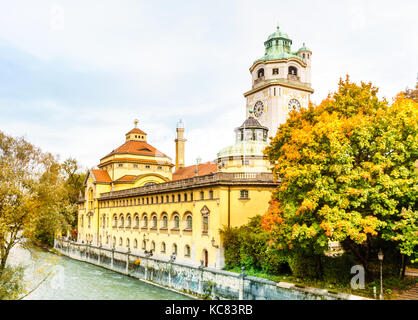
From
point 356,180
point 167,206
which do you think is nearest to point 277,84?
point 167,206

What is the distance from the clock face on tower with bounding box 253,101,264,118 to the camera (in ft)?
186

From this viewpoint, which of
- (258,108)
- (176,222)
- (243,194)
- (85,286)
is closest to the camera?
(243,194)

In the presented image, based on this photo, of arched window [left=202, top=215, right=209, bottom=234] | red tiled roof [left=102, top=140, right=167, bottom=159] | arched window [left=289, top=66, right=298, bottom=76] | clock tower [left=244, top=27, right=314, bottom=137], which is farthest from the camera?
red tiled roof [left=102, top=140, right=167, bottom=159]

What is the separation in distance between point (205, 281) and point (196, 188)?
9245mm

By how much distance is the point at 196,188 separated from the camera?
34.9 metres

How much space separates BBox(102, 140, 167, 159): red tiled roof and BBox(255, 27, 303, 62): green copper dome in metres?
21.8

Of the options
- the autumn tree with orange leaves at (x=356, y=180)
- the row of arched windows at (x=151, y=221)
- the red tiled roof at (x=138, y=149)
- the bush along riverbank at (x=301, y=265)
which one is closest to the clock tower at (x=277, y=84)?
the red tiled roof at (x=138, y=149)

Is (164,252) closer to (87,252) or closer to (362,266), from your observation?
(87,252)

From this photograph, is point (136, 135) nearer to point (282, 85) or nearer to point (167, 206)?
point (282, 85)

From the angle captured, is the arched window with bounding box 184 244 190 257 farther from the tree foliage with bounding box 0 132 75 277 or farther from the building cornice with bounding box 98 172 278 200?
the tree foliage with bounding box 0 132 75 277

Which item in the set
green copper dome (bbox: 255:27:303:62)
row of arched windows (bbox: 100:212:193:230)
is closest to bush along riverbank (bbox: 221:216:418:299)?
row of arched windows (bbox: 100:212:193:230)

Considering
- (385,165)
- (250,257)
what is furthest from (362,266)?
(250,257)

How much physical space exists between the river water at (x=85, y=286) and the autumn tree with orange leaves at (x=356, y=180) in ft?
44.6

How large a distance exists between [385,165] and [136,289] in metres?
23.1
